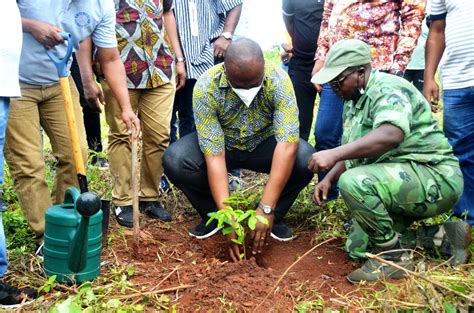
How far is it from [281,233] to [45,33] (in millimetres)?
1997

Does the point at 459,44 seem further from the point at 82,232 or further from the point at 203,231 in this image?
the point at 82,232

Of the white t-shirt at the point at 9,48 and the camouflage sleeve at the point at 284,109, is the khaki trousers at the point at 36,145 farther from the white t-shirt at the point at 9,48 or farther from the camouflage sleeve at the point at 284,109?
the camouflage sleeve at the point at 284,109

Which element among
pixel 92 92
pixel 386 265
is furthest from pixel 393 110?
pixel 92 92

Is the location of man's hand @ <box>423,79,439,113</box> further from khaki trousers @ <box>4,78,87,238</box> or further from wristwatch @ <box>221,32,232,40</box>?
khaki trousers @ <box>4,78,87,238</box>

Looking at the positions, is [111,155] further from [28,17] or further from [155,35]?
[28,17]

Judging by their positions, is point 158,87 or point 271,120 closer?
point 271,120

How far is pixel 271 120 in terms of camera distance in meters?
3.74

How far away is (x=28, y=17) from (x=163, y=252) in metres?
1.63

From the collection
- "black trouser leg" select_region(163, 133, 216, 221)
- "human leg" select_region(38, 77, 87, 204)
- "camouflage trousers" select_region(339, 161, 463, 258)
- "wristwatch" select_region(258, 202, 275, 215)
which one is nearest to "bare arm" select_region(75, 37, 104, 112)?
"human leg" select_region(38, 77, 87, 204)

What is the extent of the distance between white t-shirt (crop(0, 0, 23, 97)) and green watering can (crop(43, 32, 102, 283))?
0.40 m

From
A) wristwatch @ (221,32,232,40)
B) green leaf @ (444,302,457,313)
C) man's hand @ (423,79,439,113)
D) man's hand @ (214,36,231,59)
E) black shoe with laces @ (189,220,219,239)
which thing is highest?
wristwatch @ (221,32,232,40)

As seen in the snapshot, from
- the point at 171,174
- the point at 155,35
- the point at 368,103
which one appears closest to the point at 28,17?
the point at 155,35

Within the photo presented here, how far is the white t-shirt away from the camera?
8.47ft

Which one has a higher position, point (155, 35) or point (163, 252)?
point (155, 35)
